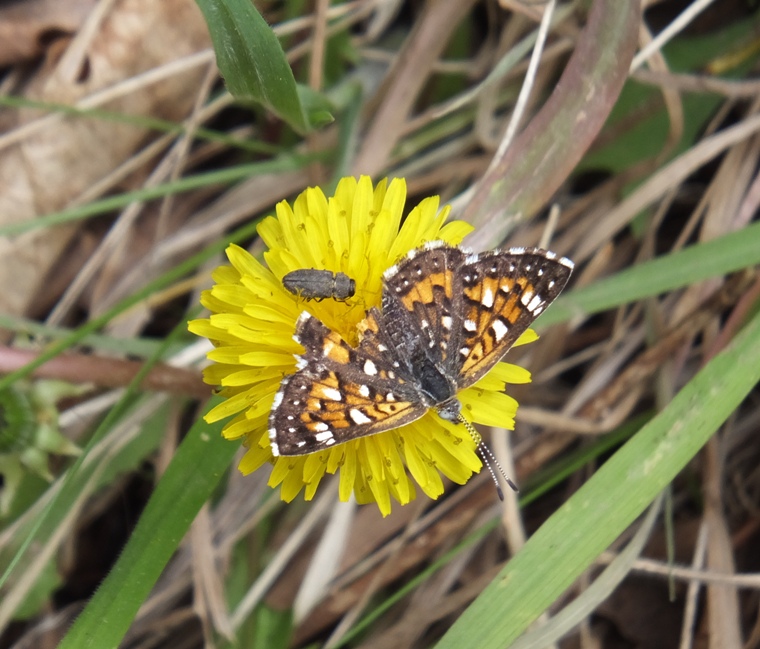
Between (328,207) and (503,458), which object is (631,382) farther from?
(328,207)

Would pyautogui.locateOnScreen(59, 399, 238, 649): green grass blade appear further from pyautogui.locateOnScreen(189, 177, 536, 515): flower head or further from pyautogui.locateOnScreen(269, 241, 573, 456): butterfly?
pyautogui.locateOnScreen(269, 241, 573, 456): butterfly

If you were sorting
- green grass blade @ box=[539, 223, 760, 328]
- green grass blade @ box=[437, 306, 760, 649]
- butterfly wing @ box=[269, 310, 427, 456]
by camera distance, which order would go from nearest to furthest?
butterfly wing @ box=[269, 310, 427, 456] → green grass blade @ box=[437, 306, 760, 649] → green grass blade @ box=[539, 223, 760, 328]

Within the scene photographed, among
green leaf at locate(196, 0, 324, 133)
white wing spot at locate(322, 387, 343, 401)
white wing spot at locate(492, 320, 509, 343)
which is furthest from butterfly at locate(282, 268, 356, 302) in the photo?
green leaf at locate(196, 0, 324, 133)

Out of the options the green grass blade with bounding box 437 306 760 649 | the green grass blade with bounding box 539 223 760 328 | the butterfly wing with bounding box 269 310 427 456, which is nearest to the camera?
the butterfly wing with bounding box 269 310 427 456

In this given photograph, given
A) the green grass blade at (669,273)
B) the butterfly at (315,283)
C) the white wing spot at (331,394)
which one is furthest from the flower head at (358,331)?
the green grass blade at (669,273)

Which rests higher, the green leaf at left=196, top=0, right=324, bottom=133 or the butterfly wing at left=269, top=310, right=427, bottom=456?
the green leaf at left=196, top=0, right=324, bottom=133

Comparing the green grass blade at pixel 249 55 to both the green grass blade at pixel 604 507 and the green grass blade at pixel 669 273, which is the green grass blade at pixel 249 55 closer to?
the green grass blade at pixel 669 273
